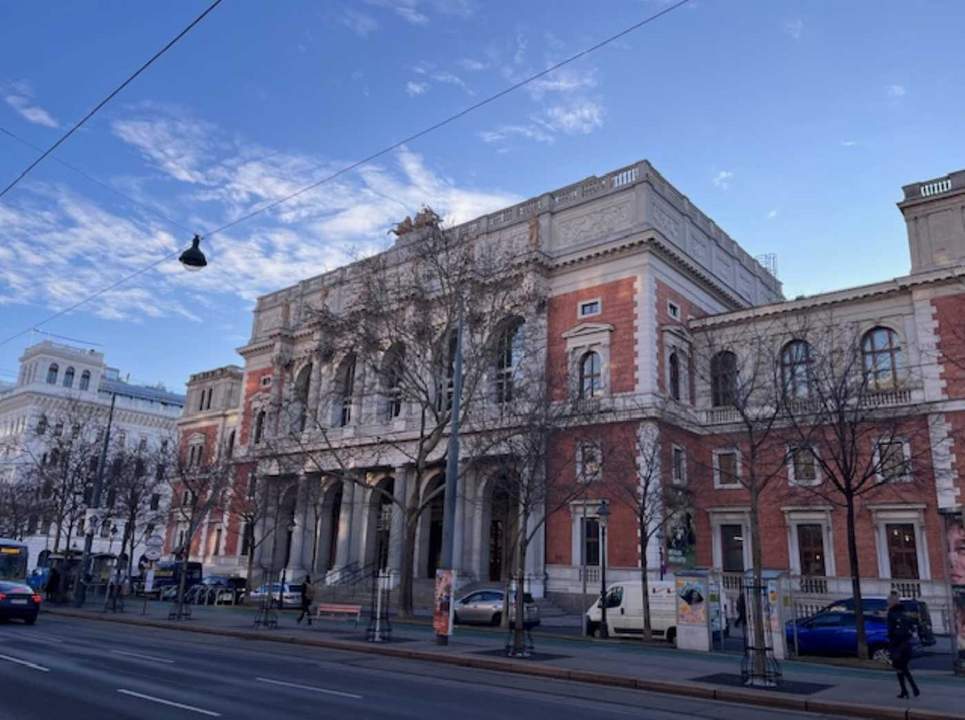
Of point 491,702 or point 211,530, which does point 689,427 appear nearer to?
point 491,702

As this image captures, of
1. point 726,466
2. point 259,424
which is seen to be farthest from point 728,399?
point 259,424

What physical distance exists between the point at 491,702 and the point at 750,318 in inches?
1175

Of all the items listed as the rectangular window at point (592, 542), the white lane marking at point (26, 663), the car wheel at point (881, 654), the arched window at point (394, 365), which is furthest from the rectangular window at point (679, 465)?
the white lane marking at point (26, 663)

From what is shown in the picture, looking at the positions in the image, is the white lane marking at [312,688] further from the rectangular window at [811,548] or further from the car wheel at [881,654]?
the rectangular window at [811,548]

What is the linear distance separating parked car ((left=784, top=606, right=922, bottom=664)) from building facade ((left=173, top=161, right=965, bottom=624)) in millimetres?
7635

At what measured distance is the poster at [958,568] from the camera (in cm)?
1653

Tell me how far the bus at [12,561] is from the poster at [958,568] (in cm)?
3880

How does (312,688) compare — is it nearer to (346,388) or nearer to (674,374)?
(674,374)

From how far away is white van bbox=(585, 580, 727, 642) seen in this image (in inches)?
953

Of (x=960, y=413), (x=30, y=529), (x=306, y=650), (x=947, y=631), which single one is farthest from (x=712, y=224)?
(x=30, y=529)

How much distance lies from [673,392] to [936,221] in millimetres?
13813

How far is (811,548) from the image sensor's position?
1312 inches

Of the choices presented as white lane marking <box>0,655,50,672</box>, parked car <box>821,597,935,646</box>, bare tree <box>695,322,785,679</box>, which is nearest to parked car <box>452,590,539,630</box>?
bare tree <box>695,322,785,679</box>

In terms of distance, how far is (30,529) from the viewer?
210ft
